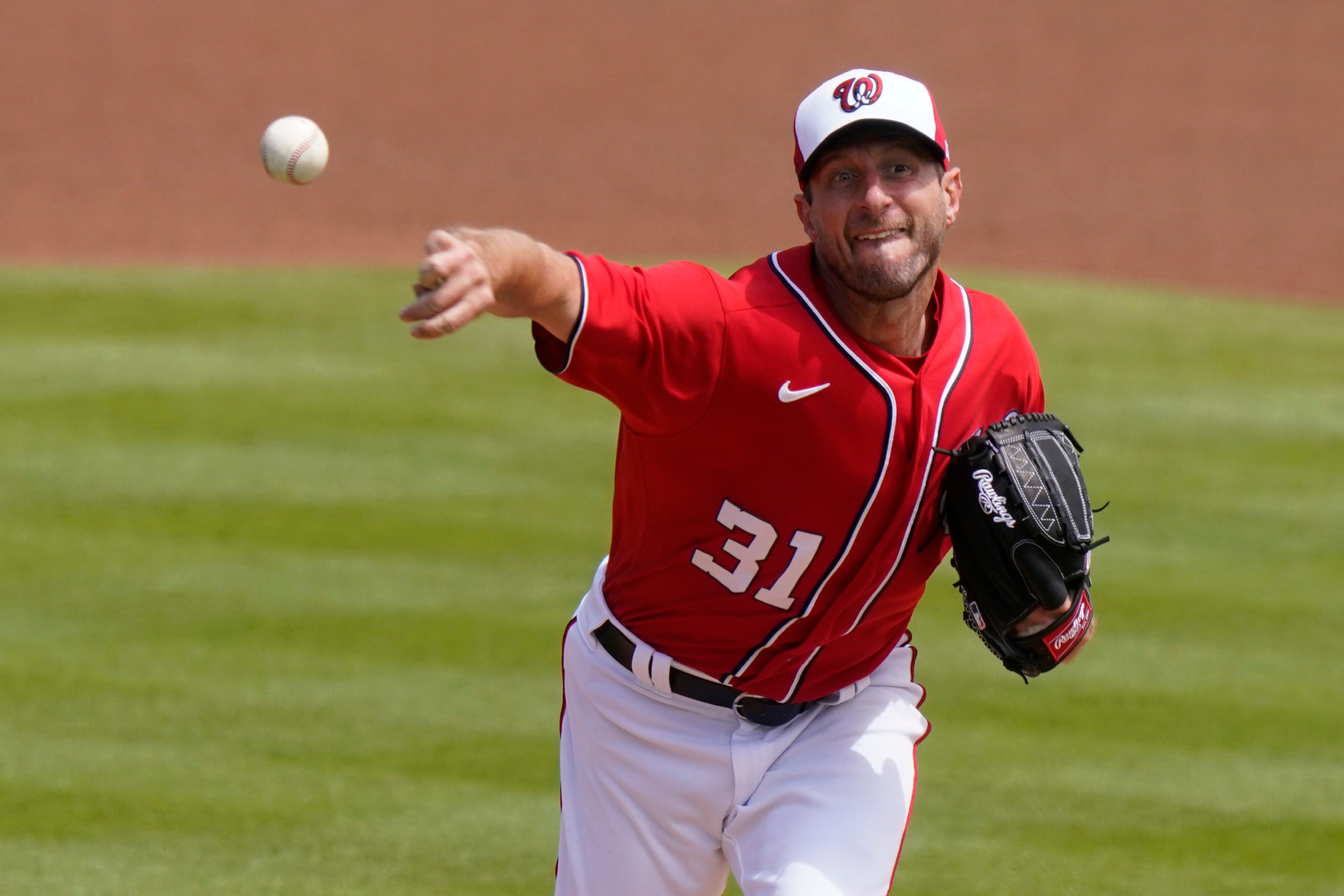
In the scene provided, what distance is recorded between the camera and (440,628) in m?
7.02

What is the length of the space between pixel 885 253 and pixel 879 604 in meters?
0.78

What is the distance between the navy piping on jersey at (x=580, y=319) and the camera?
306 cm

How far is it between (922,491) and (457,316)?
1.24 metres

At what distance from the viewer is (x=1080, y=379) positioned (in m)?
10.9

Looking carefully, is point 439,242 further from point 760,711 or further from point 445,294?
Result: point 760,711

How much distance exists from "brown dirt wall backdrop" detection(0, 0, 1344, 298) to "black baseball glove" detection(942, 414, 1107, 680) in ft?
37.3

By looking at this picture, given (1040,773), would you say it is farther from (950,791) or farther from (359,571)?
(359,571)

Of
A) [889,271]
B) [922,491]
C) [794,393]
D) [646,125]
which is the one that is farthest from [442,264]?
[646,125]

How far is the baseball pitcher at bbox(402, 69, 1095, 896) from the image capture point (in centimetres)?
336

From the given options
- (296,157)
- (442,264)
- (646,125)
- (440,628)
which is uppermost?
(646,125)

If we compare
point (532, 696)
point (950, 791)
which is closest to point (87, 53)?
point (532, 696)

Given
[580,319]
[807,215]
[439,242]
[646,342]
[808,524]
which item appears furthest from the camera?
[807,215]

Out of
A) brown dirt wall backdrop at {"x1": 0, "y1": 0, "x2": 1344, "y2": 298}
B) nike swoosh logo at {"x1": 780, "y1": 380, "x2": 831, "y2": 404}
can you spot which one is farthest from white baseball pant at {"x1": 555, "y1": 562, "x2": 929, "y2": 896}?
brown dirt wall backdrop at {"x1": 0, "y1": 0, "x2": 1344, "y2": 298}

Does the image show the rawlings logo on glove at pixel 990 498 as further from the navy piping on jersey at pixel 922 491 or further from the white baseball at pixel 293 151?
the white baseball at pixel 293 151
